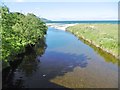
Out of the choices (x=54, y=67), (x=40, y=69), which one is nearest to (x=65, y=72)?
(x=54, y=67)

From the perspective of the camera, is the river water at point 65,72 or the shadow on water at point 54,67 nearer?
the river water at point 65,72

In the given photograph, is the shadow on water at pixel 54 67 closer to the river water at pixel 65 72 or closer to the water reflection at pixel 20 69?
the river water at pixel 65 72

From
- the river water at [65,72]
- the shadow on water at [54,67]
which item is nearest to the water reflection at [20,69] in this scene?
the river water at [65,72]

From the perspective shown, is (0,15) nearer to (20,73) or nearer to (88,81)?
(20,73)

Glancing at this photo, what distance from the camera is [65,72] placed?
40094 mm

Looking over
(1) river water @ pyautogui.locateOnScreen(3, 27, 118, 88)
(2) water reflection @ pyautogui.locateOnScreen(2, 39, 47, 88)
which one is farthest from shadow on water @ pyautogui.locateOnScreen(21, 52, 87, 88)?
(2) water reflection @ pyautogui.locateOnScreen(2, 39, 47, 88)

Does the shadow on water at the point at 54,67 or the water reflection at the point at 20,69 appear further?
the shadow on water at the point at 54,67

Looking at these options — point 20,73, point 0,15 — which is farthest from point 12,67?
point 0,15

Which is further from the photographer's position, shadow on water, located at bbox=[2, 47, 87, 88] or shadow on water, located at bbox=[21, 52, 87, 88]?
shadow on water, located at bbox=[21, 52, 87, 88]

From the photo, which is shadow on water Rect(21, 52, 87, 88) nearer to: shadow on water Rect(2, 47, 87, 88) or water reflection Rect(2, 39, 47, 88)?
shadow on water Rect(2, 47, 87, 88)

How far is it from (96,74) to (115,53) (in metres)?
14.7

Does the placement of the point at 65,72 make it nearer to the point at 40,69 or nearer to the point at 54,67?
the point at 54,67

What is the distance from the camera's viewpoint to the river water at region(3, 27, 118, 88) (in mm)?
34312

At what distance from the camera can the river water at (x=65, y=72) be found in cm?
3431
